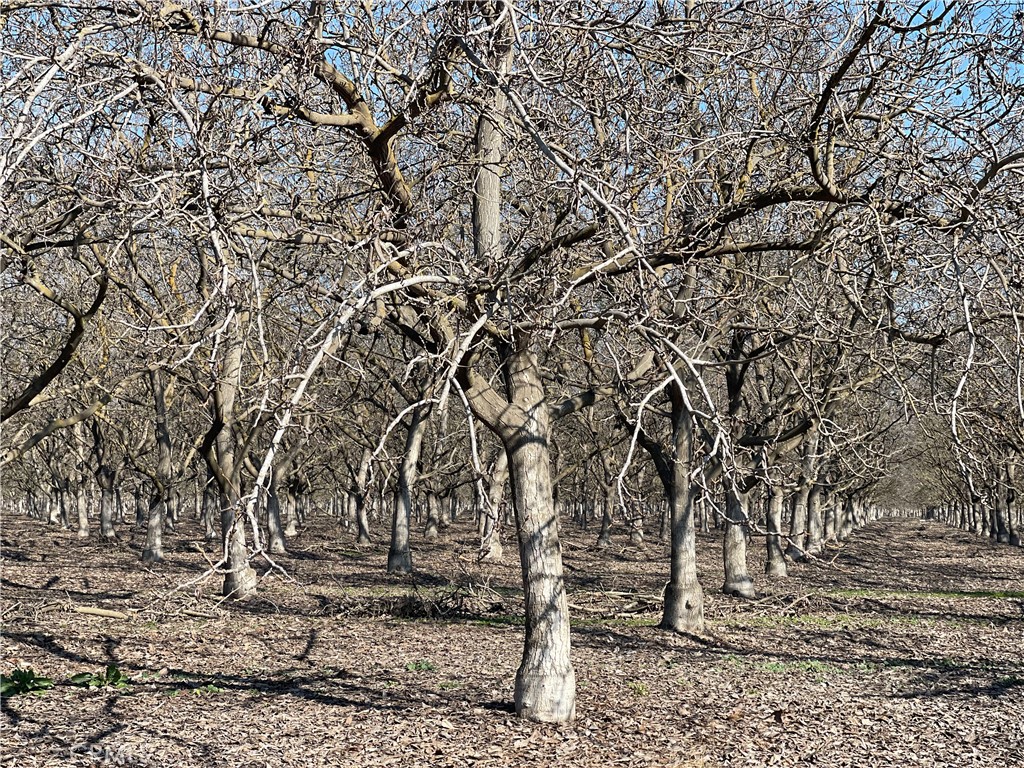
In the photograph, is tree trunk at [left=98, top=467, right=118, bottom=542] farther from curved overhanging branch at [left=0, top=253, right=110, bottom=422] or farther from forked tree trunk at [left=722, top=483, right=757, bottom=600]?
forked tree trunk at [left=722, top=483, right=757, bottom=600]

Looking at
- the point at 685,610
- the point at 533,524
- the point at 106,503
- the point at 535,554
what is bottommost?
the point at 685,610

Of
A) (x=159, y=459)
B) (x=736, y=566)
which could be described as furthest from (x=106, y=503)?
(x=736, y=566)

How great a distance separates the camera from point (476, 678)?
9.28 meters

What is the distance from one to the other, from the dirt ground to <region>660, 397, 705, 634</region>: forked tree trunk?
330mm

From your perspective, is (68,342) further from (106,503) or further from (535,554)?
(106,503)

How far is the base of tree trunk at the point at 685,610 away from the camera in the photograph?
12516mm

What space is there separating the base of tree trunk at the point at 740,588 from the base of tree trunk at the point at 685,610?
4325 millimetres

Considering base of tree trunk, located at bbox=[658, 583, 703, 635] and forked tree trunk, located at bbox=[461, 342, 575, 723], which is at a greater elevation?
forked tree trunk, located at bbox=[461, 342, 575, 723]

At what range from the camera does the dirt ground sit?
6781 millimetres

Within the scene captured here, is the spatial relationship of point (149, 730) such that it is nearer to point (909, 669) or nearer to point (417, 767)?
point (417, 767)

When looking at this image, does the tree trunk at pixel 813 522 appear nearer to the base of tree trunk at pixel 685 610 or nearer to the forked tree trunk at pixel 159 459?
the base of tree trunk at pixel 685 610

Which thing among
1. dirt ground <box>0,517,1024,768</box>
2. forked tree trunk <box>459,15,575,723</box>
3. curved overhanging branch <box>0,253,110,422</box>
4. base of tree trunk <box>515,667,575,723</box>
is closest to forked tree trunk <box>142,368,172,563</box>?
dirt ground <box>0,517,1024,768</box>

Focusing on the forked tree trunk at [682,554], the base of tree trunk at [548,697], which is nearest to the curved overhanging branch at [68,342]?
the base of tree trunk at [548,697]

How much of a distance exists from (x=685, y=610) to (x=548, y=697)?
569cm
